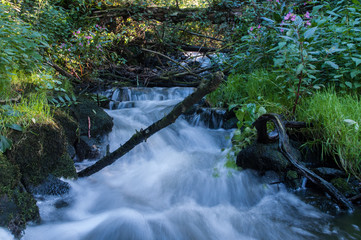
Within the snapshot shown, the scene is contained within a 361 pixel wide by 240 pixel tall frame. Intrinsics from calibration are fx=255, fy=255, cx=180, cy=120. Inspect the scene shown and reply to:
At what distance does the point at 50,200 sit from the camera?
2.49m

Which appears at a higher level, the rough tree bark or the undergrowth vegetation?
the rough tree bark

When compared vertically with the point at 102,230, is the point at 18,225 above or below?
above

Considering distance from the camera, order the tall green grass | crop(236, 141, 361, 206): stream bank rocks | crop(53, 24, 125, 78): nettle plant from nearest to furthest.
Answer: the tall green grass
crop(236, 141, 361, 206): stream bank rocks
crop(53, 24, 125, 78): nettle plant

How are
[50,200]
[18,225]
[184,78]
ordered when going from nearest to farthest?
[18,225] → [50,200] → [184,78]

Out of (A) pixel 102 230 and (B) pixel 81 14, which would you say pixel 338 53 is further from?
(B) pixel 81 14

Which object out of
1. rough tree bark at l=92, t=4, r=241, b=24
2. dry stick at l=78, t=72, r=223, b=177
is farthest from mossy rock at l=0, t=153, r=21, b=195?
rough tree bark at l=92, t=4, r=241, b=24

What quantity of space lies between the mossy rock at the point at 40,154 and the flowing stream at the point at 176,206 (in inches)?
9.0

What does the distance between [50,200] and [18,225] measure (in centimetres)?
58

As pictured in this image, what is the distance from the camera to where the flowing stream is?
7.29ft

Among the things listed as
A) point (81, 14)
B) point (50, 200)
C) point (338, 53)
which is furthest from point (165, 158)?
point (81, 14)

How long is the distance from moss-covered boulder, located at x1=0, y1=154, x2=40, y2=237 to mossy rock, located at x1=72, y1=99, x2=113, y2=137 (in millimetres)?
1679

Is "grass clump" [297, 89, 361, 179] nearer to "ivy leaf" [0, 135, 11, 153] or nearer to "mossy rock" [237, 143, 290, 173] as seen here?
"mossy rock" [237, 143, 290, 173]

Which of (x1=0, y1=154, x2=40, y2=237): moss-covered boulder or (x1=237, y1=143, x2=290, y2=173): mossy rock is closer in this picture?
(x1=0, y1=154, x2=40, y2=237): moss-covered boulder

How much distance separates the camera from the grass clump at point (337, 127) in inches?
103
